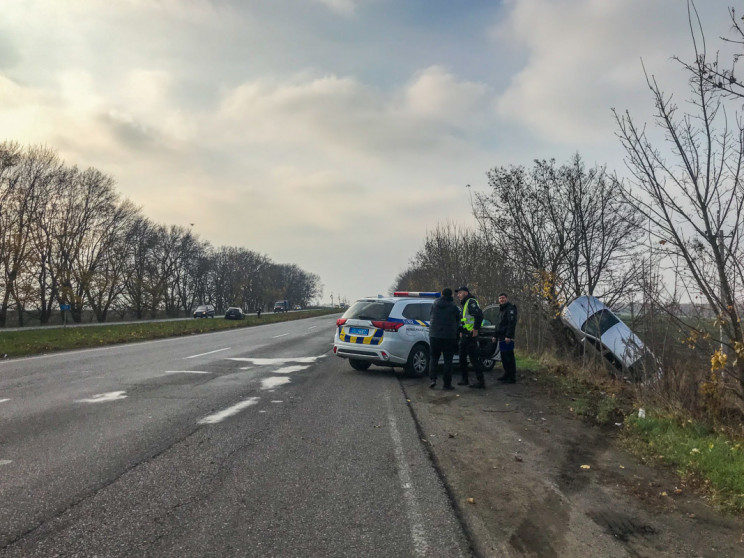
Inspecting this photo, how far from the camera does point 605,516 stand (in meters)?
4.07

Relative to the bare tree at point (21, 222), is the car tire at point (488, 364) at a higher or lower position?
lower

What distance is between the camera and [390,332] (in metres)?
11.4

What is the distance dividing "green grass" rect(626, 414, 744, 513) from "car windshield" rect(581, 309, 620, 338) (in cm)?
522

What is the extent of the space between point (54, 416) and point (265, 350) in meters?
10.9

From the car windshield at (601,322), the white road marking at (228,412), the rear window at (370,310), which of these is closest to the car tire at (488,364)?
the car windshield at (601,322)

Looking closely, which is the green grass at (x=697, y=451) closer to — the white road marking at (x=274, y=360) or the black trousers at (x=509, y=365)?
the black trousers at (x=509, y=365)

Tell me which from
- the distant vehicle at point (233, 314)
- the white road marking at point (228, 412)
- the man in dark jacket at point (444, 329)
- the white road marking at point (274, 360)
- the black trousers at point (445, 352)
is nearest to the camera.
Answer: the white road marking at point (228, 412)

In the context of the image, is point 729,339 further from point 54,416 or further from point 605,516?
point 54,416

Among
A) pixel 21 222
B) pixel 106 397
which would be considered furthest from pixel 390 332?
pixel 21 222

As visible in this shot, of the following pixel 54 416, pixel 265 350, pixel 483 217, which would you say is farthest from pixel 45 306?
pixel 54 416

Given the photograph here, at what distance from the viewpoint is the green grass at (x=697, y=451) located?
4.53 metres

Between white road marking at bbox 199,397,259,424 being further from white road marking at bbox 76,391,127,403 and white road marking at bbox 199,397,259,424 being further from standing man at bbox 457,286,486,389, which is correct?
standing man at bbox 457,286,486,389

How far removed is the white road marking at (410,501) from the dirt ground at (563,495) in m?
0.32

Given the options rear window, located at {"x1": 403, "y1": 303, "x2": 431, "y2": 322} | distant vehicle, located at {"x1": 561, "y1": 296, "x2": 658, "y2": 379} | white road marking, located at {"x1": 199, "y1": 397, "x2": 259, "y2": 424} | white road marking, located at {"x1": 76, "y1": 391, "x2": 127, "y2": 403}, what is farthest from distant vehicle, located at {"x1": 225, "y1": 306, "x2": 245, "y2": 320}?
white road marking, located at {"x1": 199, "y1": 397, "x2": 259, "y2": 424}
